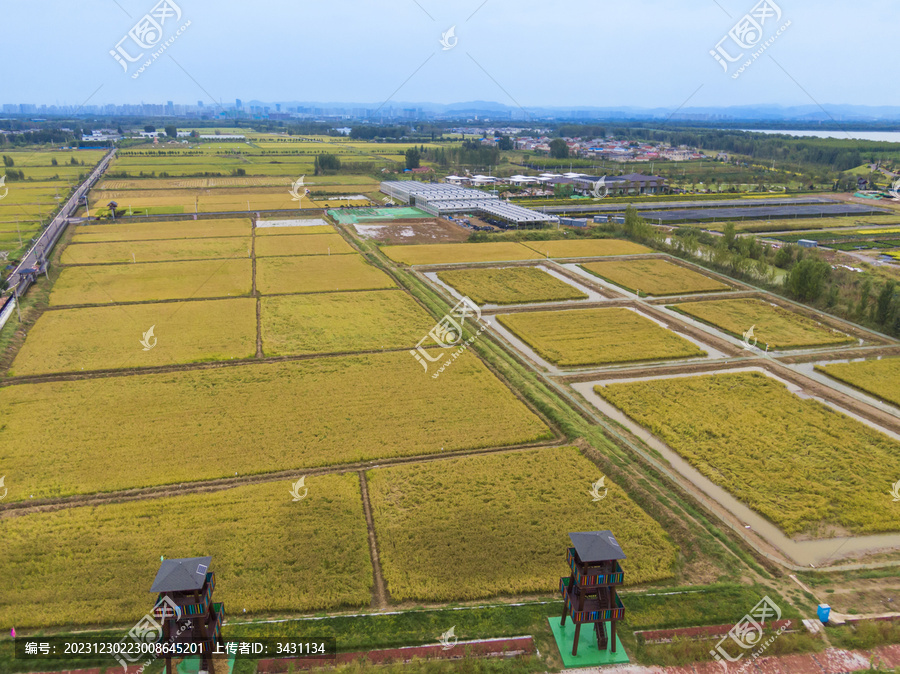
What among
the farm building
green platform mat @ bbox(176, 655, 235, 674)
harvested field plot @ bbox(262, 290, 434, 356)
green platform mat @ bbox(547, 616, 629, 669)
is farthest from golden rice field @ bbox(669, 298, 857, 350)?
green platform mat @ bbox(176, 655, 235, 674)

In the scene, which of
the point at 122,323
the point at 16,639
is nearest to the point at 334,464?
the point at 16,639

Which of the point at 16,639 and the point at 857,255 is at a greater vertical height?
the point at 857,255

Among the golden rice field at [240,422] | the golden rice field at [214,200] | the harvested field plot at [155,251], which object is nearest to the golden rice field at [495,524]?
the golden rice field at [240,422]

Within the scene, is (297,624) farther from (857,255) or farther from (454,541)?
(857,255)

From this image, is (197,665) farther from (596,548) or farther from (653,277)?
(653,277)

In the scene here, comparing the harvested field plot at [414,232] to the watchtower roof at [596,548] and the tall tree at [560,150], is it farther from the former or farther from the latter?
the tall tree at [560,150]

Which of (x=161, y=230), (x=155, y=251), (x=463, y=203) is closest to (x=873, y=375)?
(x=463, y=203)
